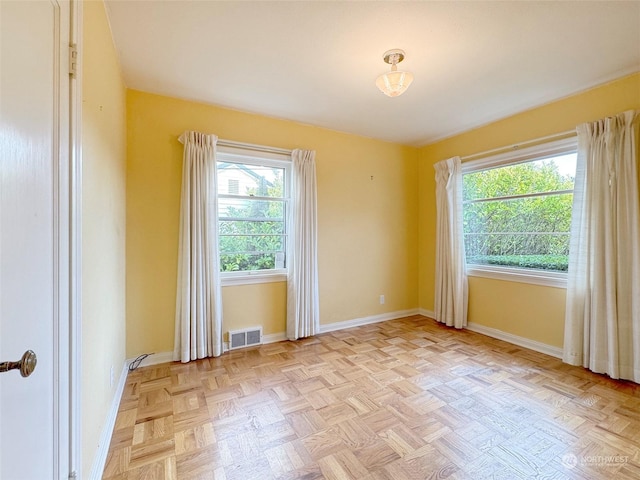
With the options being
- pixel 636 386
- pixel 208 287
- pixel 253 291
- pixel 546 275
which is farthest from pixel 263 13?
pixel 636 386

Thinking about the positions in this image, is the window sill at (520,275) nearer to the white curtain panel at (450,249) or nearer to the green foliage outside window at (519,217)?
the green foliage outside window at (519,217)

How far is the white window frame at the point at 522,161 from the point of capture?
288cm

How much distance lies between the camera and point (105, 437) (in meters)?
1.65

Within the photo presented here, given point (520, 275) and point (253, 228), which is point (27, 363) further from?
point (520, 275)

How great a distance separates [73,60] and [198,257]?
74.9 inches

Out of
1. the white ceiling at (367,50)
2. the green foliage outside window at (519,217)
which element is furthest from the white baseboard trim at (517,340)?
the white ceiling at (367,50)

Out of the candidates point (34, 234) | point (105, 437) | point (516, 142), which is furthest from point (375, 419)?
point (516, 142)

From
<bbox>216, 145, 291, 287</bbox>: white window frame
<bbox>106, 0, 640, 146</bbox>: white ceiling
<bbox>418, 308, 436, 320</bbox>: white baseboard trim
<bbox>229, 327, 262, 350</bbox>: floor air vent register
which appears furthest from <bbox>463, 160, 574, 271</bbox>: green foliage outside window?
<bbox>229, 327, 262, 350</bbox>: floor air vent register

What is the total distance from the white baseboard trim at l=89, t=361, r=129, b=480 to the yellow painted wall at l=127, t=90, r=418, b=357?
637 millimetres

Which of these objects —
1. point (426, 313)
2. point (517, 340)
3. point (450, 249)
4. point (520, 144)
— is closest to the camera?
point (520, 144)

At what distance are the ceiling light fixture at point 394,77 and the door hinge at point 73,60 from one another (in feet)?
5.98

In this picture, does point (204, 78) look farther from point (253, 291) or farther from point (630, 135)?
point (630, 135)

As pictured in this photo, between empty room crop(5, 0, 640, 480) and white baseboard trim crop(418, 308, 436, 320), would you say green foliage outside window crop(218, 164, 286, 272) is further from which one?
white baseboard trim crop(418, 308, 436, 320)

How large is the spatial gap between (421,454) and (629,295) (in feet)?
7.52
